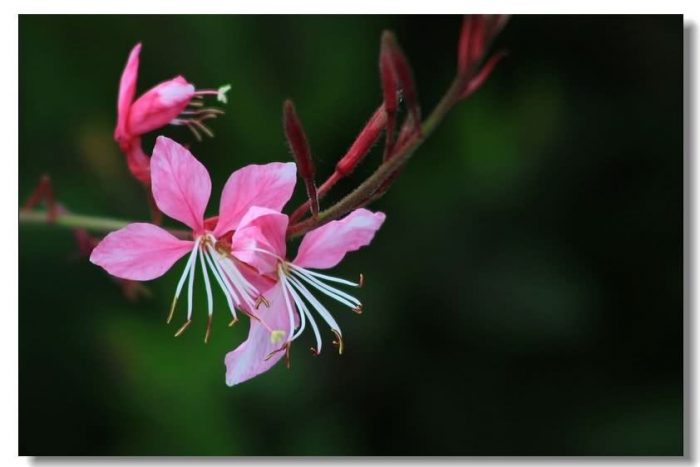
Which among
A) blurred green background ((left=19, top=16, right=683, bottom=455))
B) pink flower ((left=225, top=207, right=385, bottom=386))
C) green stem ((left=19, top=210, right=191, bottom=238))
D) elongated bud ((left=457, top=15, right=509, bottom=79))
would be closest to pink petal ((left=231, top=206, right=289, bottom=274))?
pink flower ((left=225, top=207, right=385, bottom=386))

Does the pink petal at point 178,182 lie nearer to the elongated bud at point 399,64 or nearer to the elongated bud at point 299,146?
the elongated bud at point 299,146

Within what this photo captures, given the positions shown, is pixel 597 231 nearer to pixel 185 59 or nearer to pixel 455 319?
pixel 455 319

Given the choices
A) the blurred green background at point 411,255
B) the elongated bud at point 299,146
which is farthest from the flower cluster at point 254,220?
the blurred green background at point 411,255

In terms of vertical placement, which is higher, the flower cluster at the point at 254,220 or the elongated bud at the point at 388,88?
the elongated bud at the point at 388,88

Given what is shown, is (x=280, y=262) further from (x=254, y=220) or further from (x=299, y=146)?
(x=299, y=146)

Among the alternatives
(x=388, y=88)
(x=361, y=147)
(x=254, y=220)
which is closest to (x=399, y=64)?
(x=388, y=88)

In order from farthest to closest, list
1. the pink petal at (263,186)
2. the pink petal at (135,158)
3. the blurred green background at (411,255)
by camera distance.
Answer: the blurred green background at (411,255) < the pink petal at (135,158) < the pink petal at (263,186)
